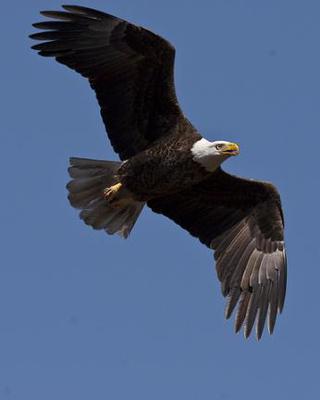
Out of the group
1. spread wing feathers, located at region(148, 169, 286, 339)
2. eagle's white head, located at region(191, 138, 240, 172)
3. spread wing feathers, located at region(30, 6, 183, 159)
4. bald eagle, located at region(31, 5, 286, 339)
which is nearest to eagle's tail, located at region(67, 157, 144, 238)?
bald eagle, located at region(31, 5, 286, 339)

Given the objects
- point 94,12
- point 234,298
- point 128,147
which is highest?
point 94,12

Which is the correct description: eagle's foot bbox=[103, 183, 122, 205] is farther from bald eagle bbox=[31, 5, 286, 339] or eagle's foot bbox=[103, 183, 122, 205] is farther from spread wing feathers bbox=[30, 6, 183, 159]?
spread wing feathers bbox=[30, 6, 183, 159]

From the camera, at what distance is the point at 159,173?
11.5 metres

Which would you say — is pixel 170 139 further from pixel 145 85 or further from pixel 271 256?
pixel 271 256

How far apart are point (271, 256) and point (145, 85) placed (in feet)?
6.93

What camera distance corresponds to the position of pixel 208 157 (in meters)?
11.4

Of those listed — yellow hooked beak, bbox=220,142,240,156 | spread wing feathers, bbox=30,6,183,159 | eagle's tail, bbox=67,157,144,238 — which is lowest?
eagle's tail, bbox=67,157,144,238

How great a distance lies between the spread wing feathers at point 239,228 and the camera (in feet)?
40.1

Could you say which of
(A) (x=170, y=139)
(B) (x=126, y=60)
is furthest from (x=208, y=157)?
(B) (x=126, y=60)

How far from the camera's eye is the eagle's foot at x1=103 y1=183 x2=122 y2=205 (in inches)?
471

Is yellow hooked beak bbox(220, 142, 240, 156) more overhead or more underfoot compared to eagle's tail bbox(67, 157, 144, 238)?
more overhead

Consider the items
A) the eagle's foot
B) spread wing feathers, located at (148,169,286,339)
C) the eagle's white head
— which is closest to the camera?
the eagle's white head

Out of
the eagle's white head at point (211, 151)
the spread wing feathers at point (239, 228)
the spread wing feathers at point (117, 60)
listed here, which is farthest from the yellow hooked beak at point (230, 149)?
the spread wing feathers at point (239, 228)

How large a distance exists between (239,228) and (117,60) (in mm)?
2103
